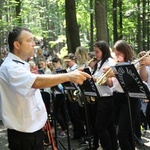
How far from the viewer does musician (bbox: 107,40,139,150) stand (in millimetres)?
5031

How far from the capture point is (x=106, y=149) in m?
5.95

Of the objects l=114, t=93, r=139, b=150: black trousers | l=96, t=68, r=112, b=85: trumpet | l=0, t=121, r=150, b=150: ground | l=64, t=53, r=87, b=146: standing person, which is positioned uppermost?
l=96, t=68, r=112, b=85: trumpet

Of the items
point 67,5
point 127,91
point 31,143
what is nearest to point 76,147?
point 127,91

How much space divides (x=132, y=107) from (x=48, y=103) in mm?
4023

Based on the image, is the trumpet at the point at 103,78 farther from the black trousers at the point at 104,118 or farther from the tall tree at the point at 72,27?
the tall tree at the point at 72,27

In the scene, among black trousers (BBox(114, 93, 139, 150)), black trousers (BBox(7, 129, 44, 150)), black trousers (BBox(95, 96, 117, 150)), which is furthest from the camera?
black trousers (BBox(95, 96, 117, 150))

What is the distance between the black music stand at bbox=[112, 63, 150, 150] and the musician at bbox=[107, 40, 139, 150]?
695 mm

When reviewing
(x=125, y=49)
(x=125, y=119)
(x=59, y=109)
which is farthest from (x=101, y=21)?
(x=125, y=119)

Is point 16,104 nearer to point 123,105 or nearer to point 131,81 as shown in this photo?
point 131,81

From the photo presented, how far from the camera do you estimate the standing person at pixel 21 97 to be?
9.71 ft

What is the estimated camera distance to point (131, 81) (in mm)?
4270

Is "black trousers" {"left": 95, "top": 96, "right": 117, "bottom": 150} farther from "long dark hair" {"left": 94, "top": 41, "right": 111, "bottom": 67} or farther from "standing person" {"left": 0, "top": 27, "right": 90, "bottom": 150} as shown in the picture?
"standing person" {"left": 0, "top": 27, "right": 90, "bottom": 150}

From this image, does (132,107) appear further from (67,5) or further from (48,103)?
(67,5)

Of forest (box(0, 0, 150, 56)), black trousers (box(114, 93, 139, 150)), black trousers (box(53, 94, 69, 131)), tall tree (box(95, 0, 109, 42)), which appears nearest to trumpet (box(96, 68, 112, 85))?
black trousers (box(114, 93, 139, 150))
